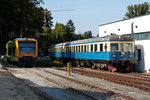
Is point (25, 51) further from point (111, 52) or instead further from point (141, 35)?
point (141, 35)

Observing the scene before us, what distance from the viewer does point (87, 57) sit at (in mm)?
23641

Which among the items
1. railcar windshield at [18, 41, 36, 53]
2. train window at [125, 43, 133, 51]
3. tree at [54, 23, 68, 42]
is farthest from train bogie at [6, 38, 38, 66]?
tree at [54, 23, 68, 42]

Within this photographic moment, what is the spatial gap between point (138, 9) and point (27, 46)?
5374 centimetres

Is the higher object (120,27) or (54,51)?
(120,27)

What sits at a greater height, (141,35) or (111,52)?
(141,35)

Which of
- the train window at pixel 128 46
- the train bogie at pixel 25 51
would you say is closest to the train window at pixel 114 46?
the train window at pixel 128 46

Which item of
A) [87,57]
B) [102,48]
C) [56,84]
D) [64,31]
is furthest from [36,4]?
[64,31]

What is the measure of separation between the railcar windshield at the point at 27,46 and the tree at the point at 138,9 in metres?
51.1

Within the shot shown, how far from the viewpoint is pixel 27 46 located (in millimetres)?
24328

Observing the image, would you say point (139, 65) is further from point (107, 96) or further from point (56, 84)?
point (107, 96)

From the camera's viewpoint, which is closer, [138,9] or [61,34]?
[61,34]

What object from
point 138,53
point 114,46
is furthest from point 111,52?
point 138,53

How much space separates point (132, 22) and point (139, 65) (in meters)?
4.80

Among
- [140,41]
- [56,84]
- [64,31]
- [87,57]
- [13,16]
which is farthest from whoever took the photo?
[64,31]
